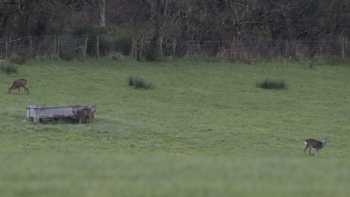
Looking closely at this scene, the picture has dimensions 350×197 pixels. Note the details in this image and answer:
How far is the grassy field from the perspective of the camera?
29.0 ft

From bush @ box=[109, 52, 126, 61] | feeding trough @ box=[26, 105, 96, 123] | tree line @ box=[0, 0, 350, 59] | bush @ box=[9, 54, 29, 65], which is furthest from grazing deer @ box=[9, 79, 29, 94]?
tree line @ box=[0, 0, 350, 59]

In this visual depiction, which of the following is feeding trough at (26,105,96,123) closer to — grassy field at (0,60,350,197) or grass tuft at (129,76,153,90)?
grassy field at (0,60,350,197)


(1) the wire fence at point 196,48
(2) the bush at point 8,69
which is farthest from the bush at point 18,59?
(2) the bush at point 8,69

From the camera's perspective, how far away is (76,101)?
30125mm

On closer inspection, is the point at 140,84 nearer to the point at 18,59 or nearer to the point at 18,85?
the point at 18,85

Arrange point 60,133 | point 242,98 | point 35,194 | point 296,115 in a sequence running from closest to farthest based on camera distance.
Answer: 1. point 35,194
2. point 60,133
3. point 296,115
4. point 242,98

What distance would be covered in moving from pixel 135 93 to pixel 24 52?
1174cm

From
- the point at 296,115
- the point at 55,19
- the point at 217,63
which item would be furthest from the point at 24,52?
the point at 296,115

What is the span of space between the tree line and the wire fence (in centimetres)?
20

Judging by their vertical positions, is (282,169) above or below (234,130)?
above

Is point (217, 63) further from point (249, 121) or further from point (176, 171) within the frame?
point (176, 171)

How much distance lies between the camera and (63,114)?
24.0m

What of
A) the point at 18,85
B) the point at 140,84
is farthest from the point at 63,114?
the point at 140,84

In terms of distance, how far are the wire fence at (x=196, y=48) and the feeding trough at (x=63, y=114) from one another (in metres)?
18.6
